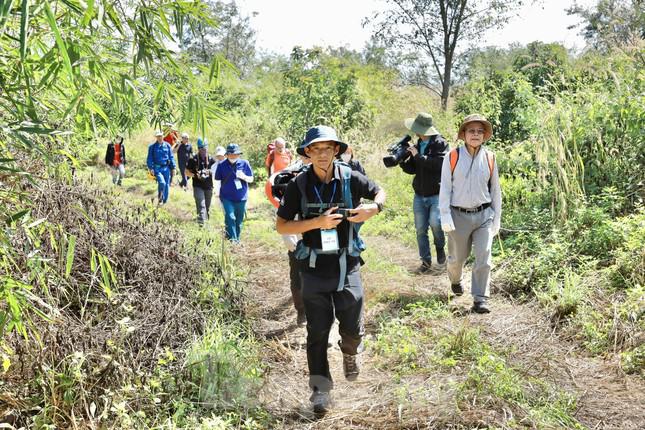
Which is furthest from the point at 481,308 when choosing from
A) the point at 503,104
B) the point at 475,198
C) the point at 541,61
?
the point at 541,61

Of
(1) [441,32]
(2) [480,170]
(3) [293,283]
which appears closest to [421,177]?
(2) [480,170]

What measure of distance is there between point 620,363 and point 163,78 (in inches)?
149

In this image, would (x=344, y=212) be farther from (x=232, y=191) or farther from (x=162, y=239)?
(x=232, y=191)

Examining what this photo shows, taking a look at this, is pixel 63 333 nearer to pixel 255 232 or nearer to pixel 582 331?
pixel 582 331

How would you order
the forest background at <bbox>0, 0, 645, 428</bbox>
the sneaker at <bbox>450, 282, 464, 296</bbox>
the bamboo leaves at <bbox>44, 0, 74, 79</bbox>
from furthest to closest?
1. the sneaker at <bbox>450, 282, 464, 296</bbox>
2. the forest background at <bbox>0, 0, 645, 428</bbox>
3. the bamboo leaves at <bbox>44, 0, 74, 79</bbox>

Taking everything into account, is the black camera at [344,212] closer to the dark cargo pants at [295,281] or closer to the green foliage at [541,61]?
the dark cargo pants at [295,281]

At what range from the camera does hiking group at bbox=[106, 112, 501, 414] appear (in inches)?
155

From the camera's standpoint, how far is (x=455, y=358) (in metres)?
4.43

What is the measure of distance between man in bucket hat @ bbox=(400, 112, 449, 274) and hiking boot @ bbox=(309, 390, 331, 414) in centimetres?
356

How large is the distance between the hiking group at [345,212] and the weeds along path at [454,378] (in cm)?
20

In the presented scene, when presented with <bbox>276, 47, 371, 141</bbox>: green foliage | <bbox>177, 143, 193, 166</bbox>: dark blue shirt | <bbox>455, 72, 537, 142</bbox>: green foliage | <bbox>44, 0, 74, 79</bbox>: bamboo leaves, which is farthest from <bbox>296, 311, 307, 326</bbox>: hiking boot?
<bbox>276, 47, 371, 141</bbox>: green foliage

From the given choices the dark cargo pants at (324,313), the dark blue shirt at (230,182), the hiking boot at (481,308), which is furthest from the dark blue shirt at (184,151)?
the dark cargo pants at (324,313)

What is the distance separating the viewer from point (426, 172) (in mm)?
6953

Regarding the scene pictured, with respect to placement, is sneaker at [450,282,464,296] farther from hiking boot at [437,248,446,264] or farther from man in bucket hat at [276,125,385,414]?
man in bucket hat at [276,125,385,414]
